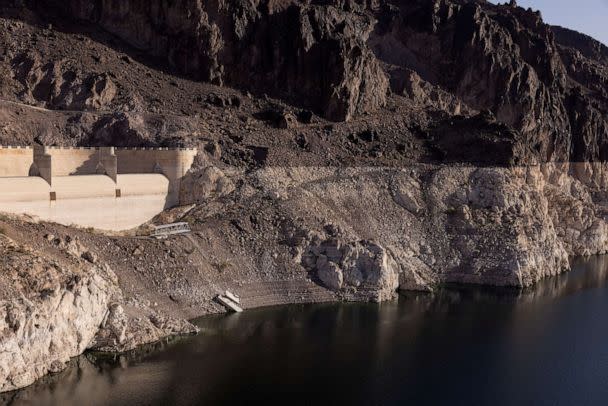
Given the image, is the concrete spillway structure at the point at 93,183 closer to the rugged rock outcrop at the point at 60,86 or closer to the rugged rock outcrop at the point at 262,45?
the rugged rock outcrop at the point at 60,86

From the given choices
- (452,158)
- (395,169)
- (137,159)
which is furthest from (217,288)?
(452,158)

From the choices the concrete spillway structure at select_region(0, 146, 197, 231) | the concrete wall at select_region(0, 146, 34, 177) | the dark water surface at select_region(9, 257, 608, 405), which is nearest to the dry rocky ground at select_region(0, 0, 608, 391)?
the concrete spillway structure at select_region(0, 146, 197, 231)

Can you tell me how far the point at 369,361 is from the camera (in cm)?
5003

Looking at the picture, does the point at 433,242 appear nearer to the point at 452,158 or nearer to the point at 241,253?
the point at 452,158

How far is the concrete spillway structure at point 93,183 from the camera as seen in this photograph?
55.7 meters

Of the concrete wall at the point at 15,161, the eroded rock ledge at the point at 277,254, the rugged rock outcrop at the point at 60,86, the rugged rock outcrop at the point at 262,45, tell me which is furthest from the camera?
the rugged rock outcrop at the point at 262,45

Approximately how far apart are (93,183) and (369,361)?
26809mm

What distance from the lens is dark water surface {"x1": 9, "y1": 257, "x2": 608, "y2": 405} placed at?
43625 mm

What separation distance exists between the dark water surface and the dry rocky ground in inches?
87.9

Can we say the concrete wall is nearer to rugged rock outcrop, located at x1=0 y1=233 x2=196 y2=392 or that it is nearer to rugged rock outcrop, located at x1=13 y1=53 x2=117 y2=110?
rugged rock outcrop, located at x1=0 y1=233 x2=196 y2=392

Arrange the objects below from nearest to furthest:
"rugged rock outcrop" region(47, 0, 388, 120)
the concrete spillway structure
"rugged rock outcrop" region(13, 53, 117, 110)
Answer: the concrete spillway structure < "rugged rock outcrop" region(13, 53, 117, 110) < "rugged rock outcrop" region(47, 0, 388, 120)

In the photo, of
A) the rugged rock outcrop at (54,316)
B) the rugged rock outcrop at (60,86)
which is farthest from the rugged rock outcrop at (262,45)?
the rugged rock outcrop at (54,316)

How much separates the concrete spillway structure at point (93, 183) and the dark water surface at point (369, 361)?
13.3 m

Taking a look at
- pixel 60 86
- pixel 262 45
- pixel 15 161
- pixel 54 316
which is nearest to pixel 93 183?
pixel 15 161
